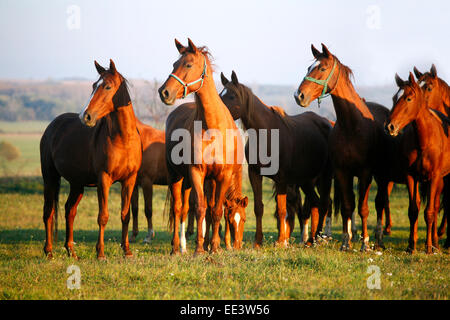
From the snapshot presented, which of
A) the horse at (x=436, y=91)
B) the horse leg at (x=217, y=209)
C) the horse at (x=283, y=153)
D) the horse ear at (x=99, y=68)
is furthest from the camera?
the horse at (x=436, y=91)

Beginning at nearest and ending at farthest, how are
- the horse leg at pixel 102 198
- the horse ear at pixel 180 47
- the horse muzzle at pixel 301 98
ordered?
the horse ear at pixel 180 47, the horse leg at pixel 102 198, the horse muzzle at pixel 301 98

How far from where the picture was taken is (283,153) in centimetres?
861

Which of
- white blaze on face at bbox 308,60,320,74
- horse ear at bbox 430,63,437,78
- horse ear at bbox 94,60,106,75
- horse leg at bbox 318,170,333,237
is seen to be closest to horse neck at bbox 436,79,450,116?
horse ear at bbox 430,63,437,78

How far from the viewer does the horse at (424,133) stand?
725 cm

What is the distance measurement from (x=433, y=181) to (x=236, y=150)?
317 centimetres

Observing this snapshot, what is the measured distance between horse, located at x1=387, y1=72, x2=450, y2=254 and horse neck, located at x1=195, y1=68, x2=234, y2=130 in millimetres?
2580

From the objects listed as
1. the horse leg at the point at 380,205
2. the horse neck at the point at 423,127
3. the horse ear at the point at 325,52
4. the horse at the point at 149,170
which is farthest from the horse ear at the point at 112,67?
the horse leg at the point at 380,205

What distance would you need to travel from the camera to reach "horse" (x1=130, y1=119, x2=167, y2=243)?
11.3 metres

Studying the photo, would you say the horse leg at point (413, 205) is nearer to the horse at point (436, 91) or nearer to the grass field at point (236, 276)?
the grass field at point (236, 276)

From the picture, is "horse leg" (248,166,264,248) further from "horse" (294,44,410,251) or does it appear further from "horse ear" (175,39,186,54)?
"horse ear" (175,39,186,54)

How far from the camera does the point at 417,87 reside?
744cm

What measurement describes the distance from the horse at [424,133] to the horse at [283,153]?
2.03 meters

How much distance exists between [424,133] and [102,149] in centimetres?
503

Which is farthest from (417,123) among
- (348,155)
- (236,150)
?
(236,150)
